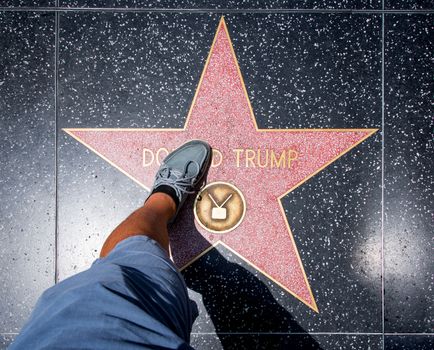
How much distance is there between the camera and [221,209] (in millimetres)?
1241

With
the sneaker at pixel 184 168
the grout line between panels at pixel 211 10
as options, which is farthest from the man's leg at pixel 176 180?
the grout line between panels at pixel 211 10

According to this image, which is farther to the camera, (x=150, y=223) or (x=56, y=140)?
(x=56, y=140)

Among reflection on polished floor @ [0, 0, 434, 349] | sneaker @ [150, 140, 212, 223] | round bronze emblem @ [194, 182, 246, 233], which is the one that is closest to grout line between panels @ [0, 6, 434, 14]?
reflection on polished floor @ [0, 0, 434, 349]

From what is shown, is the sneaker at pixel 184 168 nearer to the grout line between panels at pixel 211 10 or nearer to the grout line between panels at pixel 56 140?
the grout line between panels at pixel 56 140

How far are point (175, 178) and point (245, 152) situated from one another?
0.25 m

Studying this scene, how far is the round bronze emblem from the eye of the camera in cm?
124

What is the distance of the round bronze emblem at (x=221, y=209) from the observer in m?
1.24

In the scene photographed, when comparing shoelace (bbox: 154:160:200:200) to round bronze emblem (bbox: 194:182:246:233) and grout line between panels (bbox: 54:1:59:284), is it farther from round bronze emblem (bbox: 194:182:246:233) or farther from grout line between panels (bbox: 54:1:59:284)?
grout line between panels (bbox: 54:1:59:284)

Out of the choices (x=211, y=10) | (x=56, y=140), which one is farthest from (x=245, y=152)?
(x=56, y=140)

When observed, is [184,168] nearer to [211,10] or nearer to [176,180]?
[176,180]

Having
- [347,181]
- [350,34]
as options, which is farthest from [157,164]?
[350,34]

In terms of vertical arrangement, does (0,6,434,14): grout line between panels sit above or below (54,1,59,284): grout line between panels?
above

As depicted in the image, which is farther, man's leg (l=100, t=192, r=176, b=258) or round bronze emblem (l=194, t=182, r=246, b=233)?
round bronze emblem (l=194, t=182, r=246, b=233)

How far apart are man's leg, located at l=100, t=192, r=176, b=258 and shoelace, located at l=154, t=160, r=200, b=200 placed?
0.04 m
